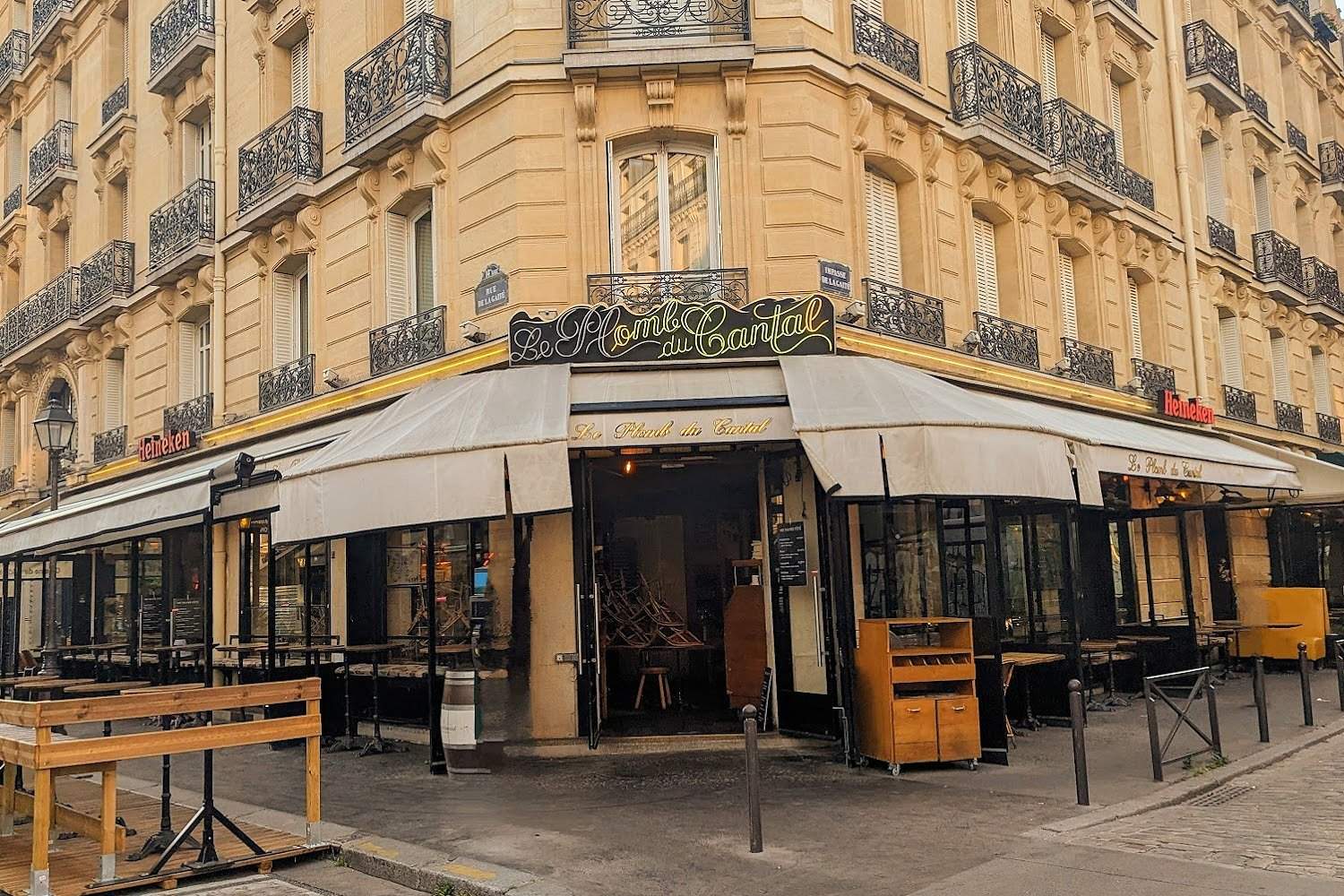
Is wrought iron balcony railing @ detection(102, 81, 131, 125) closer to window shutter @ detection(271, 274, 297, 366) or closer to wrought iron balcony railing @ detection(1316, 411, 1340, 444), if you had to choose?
window shutter @ detection(271, 274, 297, 366)

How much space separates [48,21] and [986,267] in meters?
18.9

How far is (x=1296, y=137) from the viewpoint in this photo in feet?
76.7

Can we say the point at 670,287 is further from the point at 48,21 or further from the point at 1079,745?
the point at 48,21

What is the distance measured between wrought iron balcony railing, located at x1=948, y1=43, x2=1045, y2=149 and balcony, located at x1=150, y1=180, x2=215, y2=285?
34.1 ft

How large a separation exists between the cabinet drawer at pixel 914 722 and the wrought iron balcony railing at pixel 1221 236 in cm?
1328

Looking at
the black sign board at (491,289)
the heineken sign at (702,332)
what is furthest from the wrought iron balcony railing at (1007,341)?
the black sign board at (491,289)

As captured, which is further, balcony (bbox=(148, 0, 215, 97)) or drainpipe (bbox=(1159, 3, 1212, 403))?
drainpipe (bbox=(1159, 3, 1212, 403))

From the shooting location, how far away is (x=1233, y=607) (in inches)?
712

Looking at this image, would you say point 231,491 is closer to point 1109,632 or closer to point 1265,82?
point 1109,632

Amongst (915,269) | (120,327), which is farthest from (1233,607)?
(120,327)

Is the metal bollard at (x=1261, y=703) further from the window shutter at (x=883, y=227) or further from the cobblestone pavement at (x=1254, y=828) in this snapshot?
the window shutter at (x=883, y=227)

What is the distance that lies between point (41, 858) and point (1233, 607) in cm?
1737

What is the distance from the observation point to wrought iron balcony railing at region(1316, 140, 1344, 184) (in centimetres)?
2445

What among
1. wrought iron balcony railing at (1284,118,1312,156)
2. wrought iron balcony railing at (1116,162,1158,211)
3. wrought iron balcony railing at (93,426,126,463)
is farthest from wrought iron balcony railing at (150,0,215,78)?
wrought iron balcony railing at (1284,118,1312,156)
